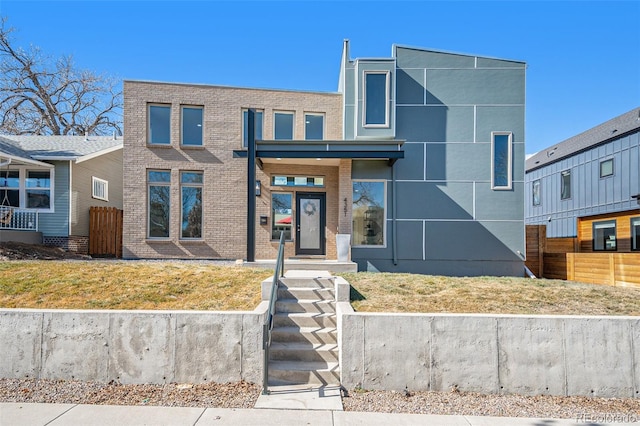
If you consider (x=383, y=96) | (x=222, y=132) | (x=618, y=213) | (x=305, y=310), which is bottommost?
(x=305, y=310)

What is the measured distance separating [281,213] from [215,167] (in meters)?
2.69

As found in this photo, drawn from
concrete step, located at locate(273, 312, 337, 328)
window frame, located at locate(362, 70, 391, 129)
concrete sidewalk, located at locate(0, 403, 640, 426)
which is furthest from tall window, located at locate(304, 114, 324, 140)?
concrete sidewalk, located at locate(0, 403, 640, 426)

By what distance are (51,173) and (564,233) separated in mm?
22591

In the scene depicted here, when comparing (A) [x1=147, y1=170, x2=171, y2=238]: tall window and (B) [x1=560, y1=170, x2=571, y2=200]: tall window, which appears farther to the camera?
(B) [x1=560, y1=170, x2=571, y2=200]: tall window

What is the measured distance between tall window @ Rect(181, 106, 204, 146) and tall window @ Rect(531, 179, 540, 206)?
18.3 metres

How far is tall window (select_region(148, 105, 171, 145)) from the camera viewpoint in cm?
1247

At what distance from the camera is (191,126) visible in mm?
12594

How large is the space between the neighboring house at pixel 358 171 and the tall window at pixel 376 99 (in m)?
0.04

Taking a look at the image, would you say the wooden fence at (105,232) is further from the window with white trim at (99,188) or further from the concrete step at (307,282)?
the concrete step at (307,282)

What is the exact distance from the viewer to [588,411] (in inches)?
171

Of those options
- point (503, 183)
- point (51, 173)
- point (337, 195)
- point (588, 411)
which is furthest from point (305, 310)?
point (51, 173)

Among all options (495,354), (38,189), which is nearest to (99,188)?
(38,189)

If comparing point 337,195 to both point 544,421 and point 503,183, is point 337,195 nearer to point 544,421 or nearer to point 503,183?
point 503,183

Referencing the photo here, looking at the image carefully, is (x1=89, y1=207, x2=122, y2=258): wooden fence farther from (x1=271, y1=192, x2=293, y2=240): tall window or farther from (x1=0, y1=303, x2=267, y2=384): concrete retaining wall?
(x1=0, y1=303, x2=267, y2=384): concrete retaining wall
